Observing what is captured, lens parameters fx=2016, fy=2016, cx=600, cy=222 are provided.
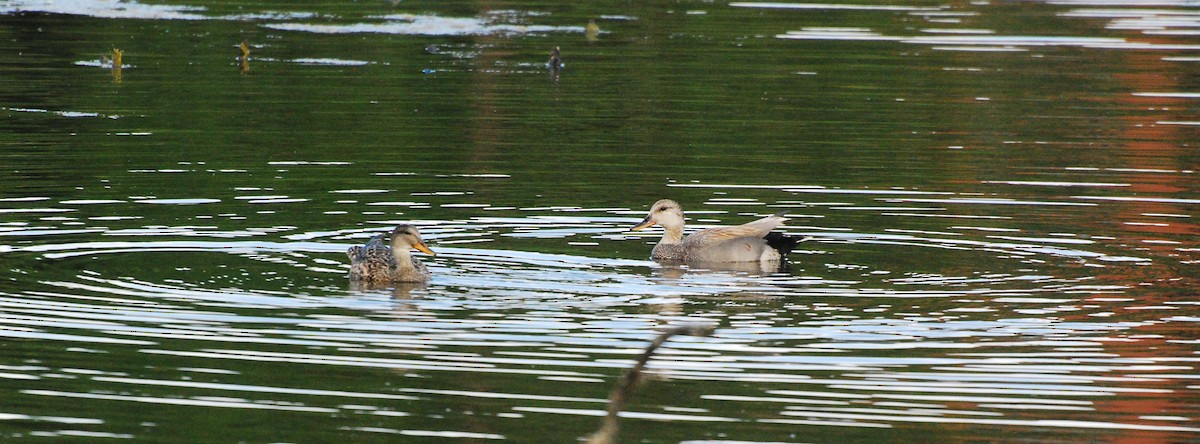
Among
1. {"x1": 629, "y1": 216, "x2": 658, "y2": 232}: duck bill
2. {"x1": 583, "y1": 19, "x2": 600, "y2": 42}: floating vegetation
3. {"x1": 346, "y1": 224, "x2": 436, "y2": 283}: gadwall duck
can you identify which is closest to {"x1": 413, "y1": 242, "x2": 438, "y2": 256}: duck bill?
{"x1": 346, "y1": 224, "x2": 436, "y2": 283}: gadwall duck

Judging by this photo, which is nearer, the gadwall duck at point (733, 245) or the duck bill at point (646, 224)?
the gadwall duck at point (733, 245)

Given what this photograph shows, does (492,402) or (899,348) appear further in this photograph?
(899,348)

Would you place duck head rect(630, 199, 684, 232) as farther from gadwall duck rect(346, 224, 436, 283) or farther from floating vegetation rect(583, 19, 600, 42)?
floating vegetation rect(583, 19, 600, 42)

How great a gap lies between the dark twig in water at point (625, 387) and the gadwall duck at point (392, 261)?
2.59 m

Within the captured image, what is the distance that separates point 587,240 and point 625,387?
16.9ft

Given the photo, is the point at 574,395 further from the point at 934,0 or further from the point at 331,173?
the point at 934,0

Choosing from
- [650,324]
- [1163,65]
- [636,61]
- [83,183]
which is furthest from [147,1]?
[650,324]

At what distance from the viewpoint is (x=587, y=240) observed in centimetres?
1581

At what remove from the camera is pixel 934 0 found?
45812mm

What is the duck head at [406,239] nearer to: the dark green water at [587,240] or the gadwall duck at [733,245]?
the dark green water at [587,240]

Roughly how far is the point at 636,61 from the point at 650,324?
19.6 meters

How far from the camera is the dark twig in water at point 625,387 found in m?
9.16

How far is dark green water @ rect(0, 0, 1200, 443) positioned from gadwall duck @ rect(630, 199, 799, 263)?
282 millimetres

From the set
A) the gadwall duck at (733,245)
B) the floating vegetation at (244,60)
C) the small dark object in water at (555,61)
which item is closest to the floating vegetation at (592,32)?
the small dark object in water at (555,61)
